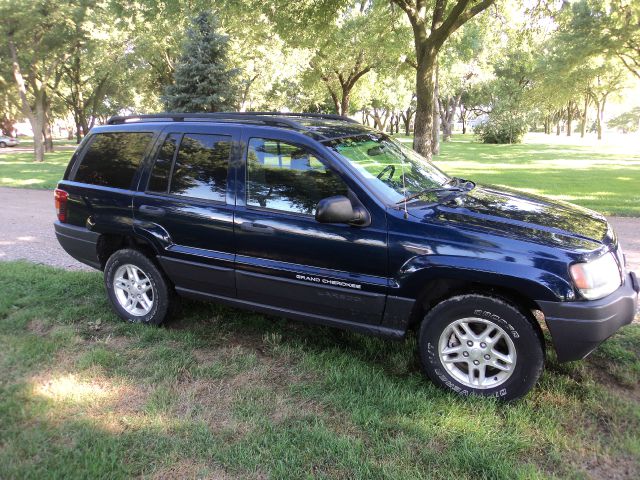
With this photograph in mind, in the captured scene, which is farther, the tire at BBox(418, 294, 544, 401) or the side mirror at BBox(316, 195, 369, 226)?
the side mirror at BBox(316, 195, 369, 226)

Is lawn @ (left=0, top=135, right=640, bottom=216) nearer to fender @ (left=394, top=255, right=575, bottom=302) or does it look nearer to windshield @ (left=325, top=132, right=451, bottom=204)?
windshield @ (left=325, top=132, right=451, bottom=204)

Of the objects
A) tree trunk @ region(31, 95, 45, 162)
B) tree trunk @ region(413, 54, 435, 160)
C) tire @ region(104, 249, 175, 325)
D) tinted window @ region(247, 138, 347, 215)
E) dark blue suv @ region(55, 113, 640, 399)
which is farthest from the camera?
tree trunk @ region(31, 95, 45, 162)

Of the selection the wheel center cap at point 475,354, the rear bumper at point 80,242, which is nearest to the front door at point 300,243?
the wheel center cap at point 475,354

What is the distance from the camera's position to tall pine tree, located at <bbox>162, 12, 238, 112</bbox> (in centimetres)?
2025

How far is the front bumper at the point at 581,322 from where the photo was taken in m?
2.93

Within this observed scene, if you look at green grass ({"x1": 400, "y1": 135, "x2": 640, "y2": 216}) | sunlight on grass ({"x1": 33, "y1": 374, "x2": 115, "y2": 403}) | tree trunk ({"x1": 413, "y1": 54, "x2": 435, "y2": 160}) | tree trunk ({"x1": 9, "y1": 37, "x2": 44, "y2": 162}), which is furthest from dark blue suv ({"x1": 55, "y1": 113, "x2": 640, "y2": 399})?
tree trunk ({"x1": 9, "y1": 37, "x2": 44, "y2": 162})

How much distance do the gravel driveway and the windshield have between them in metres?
3.57

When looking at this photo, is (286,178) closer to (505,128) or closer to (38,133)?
(38,133)

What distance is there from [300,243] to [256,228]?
404 mm

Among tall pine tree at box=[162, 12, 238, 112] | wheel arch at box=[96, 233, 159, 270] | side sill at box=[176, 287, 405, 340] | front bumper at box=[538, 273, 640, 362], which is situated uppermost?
tall pine tree at box=[162, 12, 238, 112]

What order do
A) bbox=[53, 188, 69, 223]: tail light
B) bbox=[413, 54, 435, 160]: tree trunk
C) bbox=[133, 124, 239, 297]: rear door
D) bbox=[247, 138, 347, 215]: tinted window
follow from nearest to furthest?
bbox=[247, 138, 347, 215]: tinted window, bbox=[133, 124, 239, 297]: rear door, bbox=[53, 188, 69, 223]: tail light, bbox=[413, 54, 435, 160]: tree trunk

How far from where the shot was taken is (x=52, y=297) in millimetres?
5164

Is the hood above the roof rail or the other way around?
the other way around

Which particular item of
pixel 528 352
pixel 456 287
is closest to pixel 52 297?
pixel 456 287
